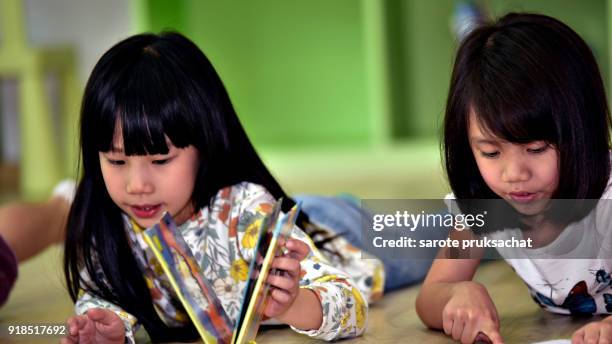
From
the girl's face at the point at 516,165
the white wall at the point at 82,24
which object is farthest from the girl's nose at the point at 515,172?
the white wall at the point at 82,24

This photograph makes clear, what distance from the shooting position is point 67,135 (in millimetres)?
3473

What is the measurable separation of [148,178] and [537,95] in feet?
1.52

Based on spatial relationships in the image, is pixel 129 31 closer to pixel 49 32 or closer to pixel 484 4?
pixel 49 32

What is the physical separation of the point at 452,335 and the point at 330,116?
2405 mm

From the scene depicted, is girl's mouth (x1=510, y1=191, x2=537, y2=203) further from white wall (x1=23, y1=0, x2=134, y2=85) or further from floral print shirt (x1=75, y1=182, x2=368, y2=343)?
white wall (x1=23, y1=0, x2=134, y2=85)

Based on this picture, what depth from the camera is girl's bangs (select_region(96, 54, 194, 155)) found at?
116 cm

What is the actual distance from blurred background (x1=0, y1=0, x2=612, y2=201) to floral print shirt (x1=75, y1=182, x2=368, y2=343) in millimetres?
1647

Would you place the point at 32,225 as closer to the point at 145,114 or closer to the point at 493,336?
the point at 145,114

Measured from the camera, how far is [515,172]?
1.08 m

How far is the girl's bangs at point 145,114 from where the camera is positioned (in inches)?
45.5

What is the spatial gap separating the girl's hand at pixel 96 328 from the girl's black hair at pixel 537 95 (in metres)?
0.44

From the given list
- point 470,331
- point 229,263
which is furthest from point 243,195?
point 470,331

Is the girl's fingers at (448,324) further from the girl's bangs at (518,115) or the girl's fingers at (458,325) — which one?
the girl's bangs at (518,115)

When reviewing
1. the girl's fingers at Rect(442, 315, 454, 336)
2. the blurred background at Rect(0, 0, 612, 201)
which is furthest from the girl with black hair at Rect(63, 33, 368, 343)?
the blurred background at Rect(0, 0, 612, 201)
